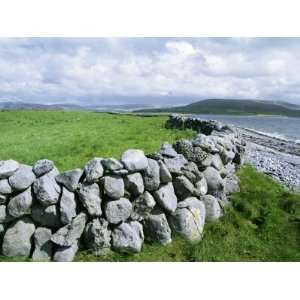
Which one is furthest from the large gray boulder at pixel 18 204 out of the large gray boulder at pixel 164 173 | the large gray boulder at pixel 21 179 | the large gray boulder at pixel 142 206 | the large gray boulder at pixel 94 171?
the large gray boulder at pixel 164 173

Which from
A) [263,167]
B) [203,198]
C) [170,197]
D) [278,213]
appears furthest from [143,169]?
[263,167]

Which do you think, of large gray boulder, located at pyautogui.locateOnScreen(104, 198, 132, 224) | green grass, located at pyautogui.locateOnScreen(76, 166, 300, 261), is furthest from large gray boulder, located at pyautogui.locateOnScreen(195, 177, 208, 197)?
large gray boulder, located at pyautogui.locateOnScreen(104, 198, 132, 224)

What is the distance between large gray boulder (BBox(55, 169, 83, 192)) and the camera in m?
7.27

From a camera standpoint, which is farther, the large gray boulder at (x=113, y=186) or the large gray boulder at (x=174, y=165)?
the large gray boulder at (x=174, y=165)

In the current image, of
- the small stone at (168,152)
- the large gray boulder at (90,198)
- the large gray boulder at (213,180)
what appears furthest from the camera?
the large gray boulder at (213,180)

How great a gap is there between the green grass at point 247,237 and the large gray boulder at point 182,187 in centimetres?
92

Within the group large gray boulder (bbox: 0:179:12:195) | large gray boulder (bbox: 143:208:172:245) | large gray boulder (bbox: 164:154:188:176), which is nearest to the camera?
large gray boulder (bbox: 0:179:12:195)

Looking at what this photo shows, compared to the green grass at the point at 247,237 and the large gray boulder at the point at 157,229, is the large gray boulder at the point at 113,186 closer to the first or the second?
the large gray boulder at the point at 157,229

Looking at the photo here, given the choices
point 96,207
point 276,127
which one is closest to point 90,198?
point 96,207

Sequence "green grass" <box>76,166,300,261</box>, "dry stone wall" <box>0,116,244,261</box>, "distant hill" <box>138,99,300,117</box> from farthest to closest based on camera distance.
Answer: "distant hill" <box>138,99,300,117</box> → "green grass" <box>76,166,300,261</box> → "dry stone wall" <box>0,116,244,261</box>

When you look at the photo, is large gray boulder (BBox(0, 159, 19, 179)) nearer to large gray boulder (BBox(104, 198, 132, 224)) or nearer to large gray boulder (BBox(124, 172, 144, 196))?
large gray boulder (BBox(104, 198, 132, 224))

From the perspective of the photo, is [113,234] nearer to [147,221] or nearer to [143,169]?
[147,221]

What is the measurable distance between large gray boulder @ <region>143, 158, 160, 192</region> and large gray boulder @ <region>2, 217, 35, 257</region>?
8.24 feet

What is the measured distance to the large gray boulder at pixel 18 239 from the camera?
7184mm
